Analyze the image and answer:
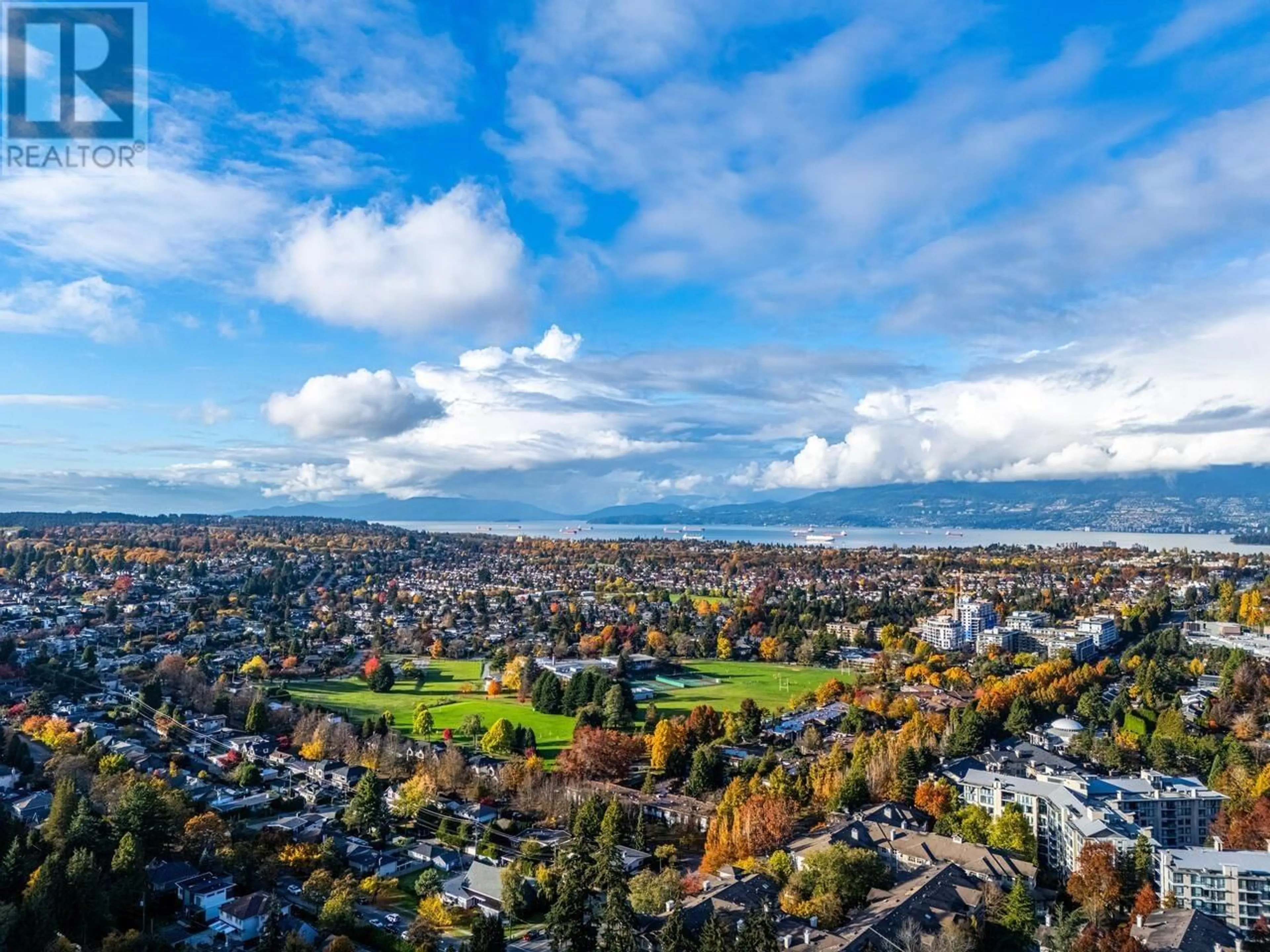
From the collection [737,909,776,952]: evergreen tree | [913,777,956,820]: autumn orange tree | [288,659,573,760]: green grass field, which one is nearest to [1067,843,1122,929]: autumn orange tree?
[913,777,956,820]: autumn orange tree

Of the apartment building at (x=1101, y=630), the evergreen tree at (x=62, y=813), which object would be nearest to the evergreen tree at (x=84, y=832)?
the evergreen tree at (x=62, y=813)

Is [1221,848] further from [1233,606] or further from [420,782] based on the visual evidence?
[1233,606]

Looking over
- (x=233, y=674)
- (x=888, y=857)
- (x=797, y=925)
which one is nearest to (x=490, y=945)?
(x=797, y=925)

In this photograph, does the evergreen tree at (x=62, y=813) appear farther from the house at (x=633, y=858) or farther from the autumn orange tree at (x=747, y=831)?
the autumn orange tree at (x=747, y=831)

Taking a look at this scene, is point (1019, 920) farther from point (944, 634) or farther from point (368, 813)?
point (944, 634)

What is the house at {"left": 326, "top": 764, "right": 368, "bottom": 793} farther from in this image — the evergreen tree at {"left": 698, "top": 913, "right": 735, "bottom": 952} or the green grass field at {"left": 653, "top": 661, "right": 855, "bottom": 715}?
the evergreen tree at {"left": 698, "top": 913, "right": 735, "bottom": 952}
